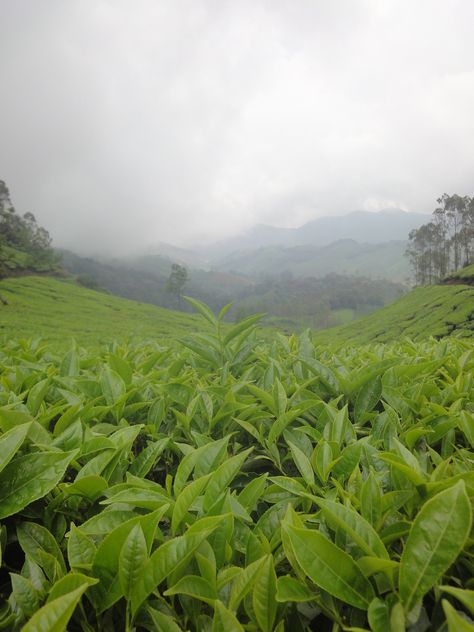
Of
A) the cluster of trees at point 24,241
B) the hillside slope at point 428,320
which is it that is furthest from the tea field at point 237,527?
the cluster of trees at point 24,241

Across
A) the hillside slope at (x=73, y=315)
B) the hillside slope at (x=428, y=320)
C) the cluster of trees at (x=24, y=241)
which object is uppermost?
the cluster of trees at (x=24, y=241)

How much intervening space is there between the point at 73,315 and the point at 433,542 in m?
35.3

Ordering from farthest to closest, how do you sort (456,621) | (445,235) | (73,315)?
(445,235), (73,315), (456,621)

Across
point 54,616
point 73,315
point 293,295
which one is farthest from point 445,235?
A: point 54,616

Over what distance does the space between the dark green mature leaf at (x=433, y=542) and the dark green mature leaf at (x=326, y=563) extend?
9 centimetres

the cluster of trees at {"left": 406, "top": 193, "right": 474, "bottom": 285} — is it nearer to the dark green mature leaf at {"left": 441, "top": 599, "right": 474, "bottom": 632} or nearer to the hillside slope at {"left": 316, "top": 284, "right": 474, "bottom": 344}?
the hillside slope at {"left": 316, "top": 284, "right": 474, "bottom": 344}

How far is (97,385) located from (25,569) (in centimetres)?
97

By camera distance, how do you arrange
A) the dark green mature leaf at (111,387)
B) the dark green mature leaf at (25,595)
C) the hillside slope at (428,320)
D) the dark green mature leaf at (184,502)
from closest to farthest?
the dark green mature leaf at (25,595) < the dark green mature leaf at (184,502) < the dark green mature leaf at (111,387) < the hillside slope at (428,320)

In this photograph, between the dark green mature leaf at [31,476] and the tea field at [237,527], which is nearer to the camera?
the tea field at [237,527]

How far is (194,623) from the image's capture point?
33.7 inches

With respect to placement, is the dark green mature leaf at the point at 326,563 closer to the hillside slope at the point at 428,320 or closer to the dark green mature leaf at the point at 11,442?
the dark green mature leaf at the point at 11,442

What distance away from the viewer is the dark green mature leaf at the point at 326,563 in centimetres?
77

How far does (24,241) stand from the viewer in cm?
6281

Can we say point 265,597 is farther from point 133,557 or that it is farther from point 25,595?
point 25,595
